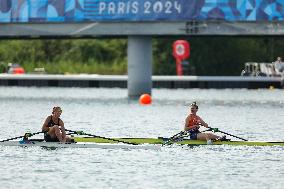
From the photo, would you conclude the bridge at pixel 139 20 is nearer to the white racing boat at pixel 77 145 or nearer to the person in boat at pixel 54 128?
the white racing boat at pixel 77 145

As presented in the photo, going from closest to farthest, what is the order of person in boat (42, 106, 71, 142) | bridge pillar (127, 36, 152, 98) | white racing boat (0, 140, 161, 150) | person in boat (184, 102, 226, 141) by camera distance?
person in boat (42, 106, 71, 142)
white racing boat (0, 140, 161, 150)
person in boat (184, 102, 226, 141)
bridge pillar (127, 36, 152, 98)

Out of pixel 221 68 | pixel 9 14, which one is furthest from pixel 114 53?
pixel 9 14

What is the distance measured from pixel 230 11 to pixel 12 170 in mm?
46844

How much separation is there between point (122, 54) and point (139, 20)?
47.1 metres

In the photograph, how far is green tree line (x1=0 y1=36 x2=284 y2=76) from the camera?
5074 inches

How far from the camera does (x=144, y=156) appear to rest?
45.5 metres

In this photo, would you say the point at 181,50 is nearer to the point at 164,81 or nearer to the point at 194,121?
the point at 164,81

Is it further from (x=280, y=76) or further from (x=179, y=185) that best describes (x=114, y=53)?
(x=179, y=185)

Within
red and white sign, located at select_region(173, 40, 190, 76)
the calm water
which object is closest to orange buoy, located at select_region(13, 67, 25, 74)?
red and white sign, located at select_region(173, 40, 190, 76)

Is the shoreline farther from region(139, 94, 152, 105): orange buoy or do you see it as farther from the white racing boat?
the white racing boat

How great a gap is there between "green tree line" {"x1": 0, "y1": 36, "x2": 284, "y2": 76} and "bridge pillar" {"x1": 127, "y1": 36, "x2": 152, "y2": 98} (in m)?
36.0

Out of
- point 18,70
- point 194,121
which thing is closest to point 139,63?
point 194,121

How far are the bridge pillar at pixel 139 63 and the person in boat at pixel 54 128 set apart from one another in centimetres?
4172

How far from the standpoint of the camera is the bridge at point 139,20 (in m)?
85.1
